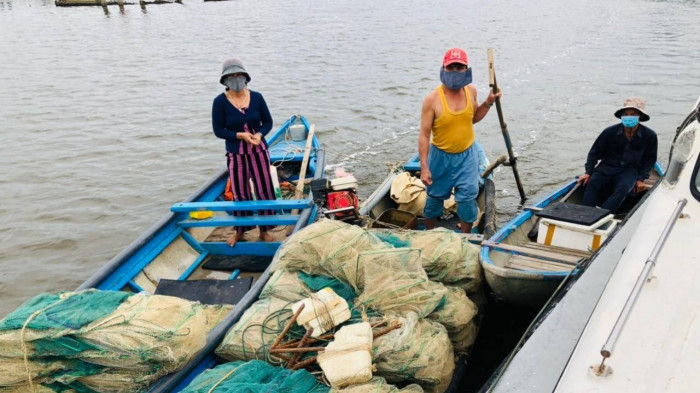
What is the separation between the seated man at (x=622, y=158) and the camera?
256 inches

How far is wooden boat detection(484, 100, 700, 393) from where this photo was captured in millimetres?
2422

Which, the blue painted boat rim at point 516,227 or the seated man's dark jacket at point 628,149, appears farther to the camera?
the seated man's dark jacket at point 628,149

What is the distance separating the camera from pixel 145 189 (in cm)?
1077

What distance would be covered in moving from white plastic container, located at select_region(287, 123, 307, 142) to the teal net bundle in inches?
288

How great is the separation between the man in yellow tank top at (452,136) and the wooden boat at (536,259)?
0.74 m

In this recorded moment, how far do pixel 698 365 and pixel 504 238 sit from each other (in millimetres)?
3441

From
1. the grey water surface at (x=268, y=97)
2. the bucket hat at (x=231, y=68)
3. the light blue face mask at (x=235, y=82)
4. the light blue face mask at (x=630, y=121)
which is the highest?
the bucket hat at (x=231, y=68)

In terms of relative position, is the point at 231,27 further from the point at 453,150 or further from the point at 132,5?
the point at 453,150

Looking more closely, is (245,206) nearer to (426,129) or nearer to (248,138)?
(248,138)

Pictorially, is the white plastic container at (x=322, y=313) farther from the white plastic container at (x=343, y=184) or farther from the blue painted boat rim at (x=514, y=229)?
the white plastic container at (x=343, y=184)

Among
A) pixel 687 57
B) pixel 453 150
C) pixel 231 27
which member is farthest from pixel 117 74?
pixel 687 57

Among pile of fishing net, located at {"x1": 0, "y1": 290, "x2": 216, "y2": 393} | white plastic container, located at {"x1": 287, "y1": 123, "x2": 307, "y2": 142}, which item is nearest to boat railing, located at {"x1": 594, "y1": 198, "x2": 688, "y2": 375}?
pile of fishing net, located at {"x1": 0, "y1": 290, "x2": 216, "y2": 393}

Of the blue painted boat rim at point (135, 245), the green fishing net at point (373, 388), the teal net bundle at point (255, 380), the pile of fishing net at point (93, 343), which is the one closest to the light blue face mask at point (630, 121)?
the blue painted boat rim at point (135, 245)

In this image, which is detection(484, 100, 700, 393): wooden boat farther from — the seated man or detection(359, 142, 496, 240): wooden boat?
the seated man
